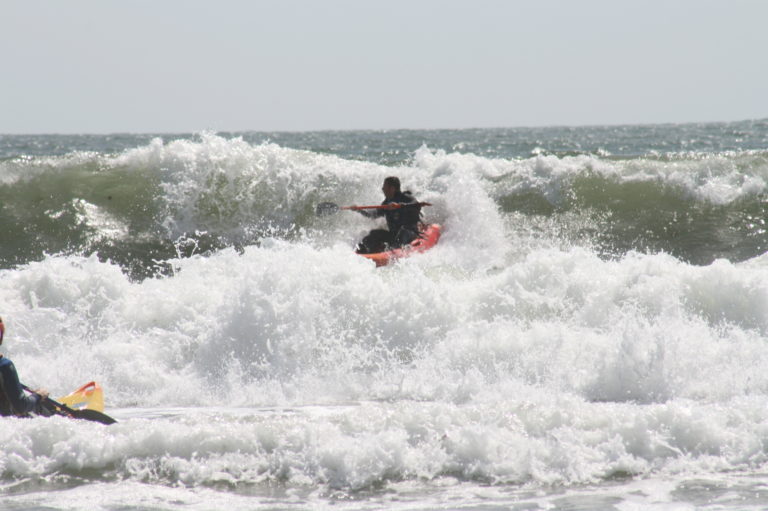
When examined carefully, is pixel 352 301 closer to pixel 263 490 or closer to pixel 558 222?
pixel 263 490

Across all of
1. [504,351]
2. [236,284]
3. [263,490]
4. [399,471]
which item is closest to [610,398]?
[504,351]

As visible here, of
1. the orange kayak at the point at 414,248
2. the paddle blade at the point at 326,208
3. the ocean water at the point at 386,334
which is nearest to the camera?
the ocean water at the point at 386,334

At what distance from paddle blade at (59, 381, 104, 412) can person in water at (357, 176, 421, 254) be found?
3.99 m

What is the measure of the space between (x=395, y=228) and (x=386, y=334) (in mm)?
2917

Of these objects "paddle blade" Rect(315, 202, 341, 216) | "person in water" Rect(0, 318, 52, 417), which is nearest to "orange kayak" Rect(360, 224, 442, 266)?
"paddle blade" Rect(315, 202, 341, 216)

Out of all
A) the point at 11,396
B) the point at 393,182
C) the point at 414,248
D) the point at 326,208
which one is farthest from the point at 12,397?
the point at 393,182

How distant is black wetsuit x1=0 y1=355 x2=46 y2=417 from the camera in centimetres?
550

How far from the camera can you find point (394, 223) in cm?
1024

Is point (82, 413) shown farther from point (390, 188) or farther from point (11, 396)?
point (390, 188)

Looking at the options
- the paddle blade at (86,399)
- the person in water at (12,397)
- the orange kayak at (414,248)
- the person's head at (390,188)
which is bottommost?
the paddle blade at (86,399)

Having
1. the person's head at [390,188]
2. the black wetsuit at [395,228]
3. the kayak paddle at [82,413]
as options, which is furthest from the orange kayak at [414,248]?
the kayak paddle at [82,413]

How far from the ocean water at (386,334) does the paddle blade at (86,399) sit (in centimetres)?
26

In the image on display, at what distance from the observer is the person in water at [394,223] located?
9727mm

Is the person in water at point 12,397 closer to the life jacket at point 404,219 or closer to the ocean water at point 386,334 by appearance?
the ocean water at point 386,334
